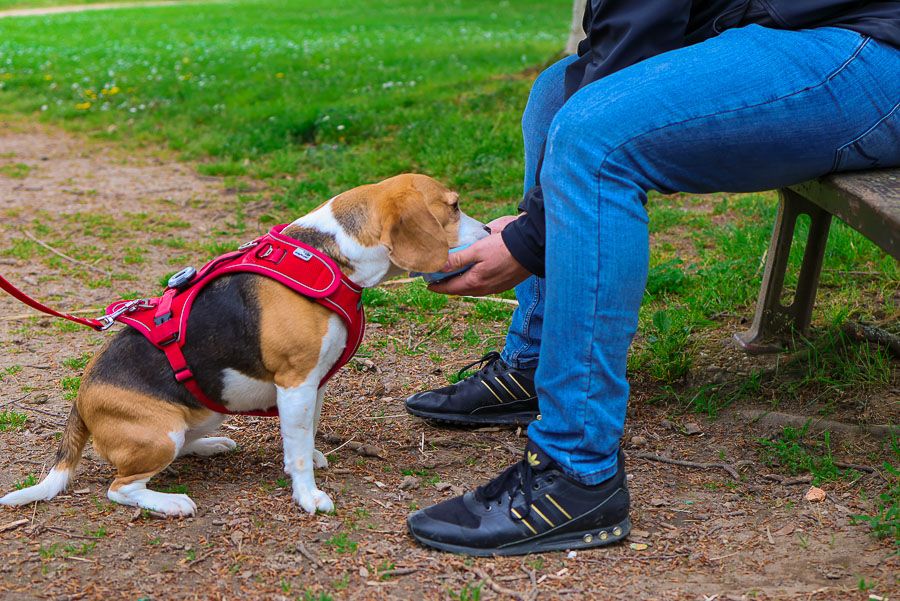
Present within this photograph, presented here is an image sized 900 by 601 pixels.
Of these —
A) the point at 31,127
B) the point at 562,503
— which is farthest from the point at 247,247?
the point at 31,127

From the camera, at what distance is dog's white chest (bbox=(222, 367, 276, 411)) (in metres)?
2.97

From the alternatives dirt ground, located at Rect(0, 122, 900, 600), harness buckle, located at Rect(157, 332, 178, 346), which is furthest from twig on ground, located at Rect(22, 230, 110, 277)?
harness buckle, located at Rect(157, 332, 178, 346)

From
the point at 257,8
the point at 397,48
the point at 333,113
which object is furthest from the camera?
the point at 257,8

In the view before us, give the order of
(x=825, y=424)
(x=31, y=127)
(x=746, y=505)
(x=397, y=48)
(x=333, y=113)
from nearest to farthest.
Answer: (x=746, y=505) < (x=825, y=424) < (x=333, y=113) < (x=31, y=127) < (x=397, y=48)

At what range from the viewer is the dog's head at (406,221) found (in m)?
2.99

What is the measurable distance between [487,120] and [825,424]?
4.96 metres

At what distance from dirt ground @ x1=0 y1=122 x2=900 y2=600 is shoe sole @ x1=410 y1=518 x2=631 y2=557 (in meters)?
0.02

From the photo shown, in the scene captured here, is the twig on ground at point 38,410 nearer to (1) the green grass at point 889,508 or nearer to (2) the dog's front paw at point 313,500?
(2) the dog's front paw at point 313,500

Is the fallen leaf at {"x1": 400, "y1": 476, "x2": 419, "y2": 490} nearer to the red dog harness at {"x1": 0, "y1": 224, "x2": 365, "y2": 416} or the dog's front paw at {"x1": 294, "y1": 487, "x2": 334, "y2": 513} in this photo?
the dog's front paw at {"x1": 294, "y1": 487, "x2": 334, "y2": 513}

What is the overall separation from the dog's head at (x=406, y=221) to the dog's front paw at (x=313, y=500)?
76 centimetres

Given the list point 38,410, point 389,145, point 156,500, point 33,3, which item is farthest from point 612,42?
point 33,3

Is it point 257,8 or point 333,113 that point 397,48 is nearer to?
point 333,113

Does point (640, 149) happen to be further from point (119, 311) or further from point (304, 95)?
point (304, 95)

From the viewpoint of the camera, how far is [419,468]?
3.22 m
